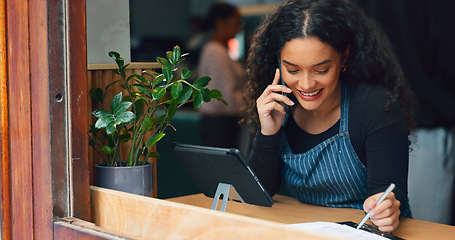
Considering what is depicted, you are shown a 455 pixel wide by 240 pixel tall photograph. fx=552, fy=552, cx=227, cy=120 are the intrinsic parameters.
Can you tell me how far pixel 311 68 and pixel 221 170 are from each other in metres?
0.46

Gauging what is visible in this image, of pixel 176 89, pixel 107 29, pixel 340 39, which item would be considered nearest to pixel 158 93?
pixel 176 89

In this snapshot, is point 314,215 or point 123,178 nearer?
point 123,178

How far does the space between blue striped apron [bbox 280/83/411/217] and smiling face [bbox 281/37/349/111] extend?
106 mm

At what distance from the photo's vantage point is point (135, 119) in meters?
1.48

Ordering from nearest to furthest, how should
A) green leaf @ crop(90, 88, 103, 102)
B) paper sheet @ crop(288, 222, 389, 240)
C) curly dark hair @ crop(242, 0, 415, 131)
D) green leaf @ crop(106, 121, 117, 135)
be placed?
paper sheet @ crop(288, 222, 389, 240), green leaf @ crop(106, 121, 117, 135), green leaf @ crop(90, 88, 103, 102), curly dark hair @ crop(242, 0, 415, 131)

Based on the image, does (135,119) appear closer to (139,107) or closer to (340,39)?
(139,107)

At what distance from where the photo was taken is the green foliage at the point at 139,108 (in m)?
1.41

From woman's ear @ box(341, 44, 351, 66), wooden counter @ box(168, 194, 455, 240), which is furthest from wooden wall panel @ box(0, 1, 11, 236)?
woman's ear @ box(341, 44, 351, 66)

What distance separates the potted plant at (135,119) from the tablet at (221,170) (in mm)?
103

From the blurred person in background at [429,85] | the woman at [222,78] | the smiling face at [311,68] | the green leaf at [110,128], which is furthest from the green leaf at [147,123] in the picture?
the woman at [222,78]

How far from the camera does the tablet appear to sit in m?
1.40

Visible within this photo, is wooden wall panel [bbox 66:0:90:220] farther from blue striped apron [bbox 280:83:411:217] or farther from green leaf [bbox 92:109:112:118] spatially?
blue striped apron [bbox 280:83:411:217]

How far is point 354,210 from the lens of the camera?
1.68 metres

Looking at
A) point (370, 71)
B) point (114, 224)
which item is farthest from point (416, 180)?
point (114, 224)
